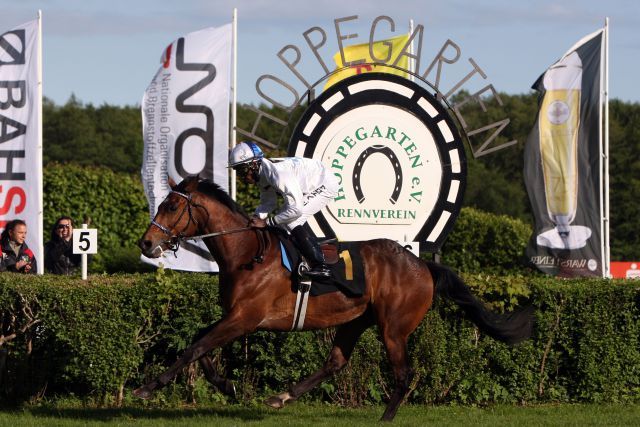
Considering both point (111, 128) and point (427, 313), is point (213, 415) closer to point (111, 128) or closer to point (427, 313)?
point (427, 313)

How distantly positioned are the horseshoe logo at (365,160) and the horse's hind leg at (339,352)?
7.35ft

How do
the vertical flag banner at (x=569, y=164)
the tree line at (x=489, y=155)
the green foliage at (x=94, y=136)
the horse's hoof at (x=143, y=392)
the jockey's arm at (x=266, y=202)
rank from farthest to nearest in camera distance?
the green foliage at (x=94, y=136) → the tree line at (x=489, y=155) → the vertical flag banner at (x=569, y=164) → the jockey's arm at (x=266, y=202) → the horse's hoof at (x=143, y=392)

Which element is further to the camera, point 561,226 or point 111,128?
point 111,128

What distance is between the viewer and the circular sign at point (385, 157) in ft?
33.8

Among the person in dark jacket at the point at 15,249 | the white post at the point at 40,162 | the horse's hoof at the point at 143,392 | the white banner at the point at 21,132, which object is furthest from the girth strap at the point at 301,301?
the white banner at the point at 21,132

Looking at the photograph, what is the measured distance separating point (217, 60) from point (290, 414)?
4398mm

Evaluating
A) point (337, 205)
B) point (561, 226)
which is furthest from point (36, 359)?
point (561, 226)

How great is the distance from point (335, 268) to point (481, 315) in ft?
4.52

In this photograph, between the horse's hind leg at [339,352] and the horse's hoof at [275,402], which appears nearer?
the horse's hoof at [275,402]

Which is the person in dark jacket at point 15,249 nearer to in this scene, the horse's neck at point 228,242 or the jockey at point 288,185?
the horse's neck at point 228,242

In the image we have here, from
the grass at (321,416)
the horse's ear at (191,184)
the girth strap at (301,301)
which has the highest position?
the horse's ear at (191,184)

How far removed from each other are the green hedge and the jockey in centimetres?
123

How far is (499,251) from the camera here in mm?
19703

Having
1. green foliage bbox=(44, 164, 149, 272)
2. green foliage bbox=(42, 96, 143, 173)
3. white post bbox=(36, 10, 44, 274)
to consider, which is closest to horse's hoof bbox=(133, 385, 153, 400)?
white post bbox=(36, 10, 44, 274)
